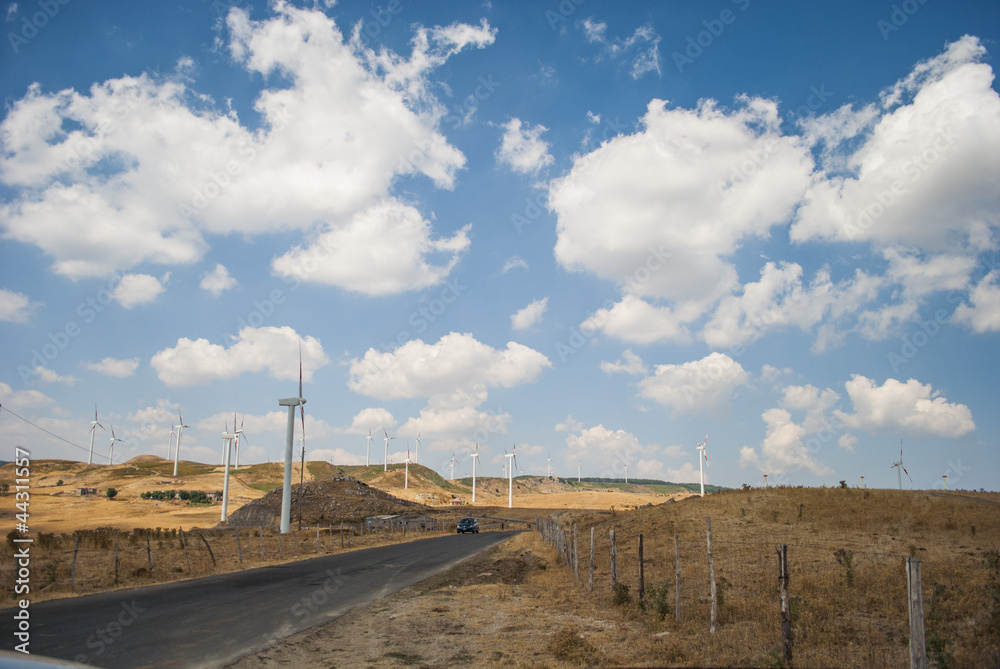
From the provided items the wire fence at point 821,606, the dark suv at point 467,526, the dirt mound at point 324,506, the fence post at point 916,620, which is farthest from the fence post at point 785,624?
the dirt mound at point 324,506

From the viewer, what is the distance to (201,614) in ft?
55.8

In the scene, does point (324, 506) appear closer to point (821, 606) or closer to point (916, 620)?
point (821, 606)

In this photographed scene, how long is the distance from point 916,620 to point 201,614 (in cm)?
1743

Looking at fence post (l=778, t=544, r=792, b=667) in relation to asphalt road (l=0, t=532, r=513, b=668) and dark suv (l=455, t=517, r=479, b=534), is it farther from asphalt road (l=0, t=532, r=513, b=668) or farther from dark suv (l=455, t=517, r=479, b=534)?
dark suv (l=455, t=517, r=479, b=534)

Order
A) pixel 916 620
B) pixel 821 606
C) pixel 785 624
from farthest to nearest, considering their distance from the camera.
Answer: pixel 821 606 → pixel 785 624 → pixel 916 620

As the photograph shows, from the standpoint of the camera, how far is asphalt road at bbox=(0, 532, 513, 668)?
41.2 ft

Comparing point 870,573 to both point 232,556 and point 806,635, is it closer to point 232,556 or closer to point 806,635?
point 806,635

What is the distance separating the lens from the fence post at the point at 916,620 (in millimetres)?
8180

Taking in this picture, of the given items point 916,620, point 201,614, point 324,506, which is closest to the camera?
point 916,620

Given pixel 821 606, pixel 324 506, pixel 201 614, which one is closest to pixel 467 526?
pixel 324 506

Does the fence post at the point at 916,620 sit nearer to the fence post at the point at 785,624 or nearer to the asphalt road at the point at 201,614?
the fence post at the point at 785,624

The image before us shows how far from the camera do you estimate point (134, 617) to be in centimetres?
1644

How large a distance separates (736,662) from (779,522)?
24558mm

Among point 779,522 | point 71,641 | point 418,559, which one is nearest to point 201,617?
point 71,641
